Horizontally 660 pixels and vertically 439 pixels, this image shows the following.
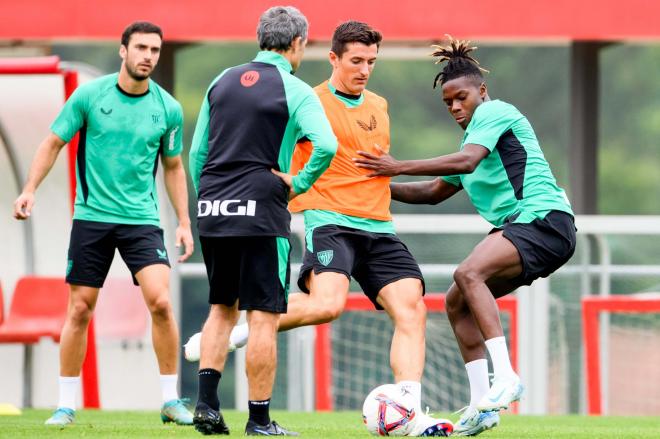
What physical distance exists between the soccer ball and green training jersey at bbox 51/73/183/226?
197 cm

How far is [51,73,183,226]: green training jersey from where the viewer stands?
9.00m

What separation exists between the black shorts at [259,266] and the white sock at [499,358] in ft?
3.94

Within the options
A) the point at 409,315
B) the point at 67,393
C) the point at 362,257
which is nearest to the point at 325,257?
the point at 362,257

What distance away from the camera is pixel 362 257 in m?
8.65

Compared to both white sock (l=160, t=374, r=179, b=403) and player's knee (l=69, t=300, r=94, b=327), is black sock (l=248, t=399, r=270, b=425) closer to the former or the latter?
white sock (l=160, t=374, r=179, b=403)

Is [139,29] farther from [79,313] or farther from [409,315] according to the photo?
[409,315]

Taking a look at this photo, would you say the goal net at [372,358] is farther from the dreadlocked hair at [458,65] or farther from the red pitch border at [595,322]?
the dreadlocked hair at [458,65]

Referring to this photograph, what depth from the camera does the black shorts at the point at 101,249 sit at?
900 centimetres

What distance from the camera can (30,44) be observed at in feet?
42.8

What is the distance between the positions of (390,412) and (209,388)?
0.97m

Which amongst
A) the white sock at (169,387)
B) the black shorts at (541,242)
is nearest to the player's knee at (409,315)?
the black shorts at (541,242)

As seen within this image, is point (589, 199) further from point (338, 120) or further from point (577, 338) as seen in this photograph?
point (338, 120)

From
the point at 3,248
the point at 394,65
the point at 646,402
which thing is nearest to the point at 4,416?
the point at 3,248

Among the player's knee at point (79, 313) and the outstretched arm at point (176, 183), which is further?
the outstretched arm at point (176, 183)
